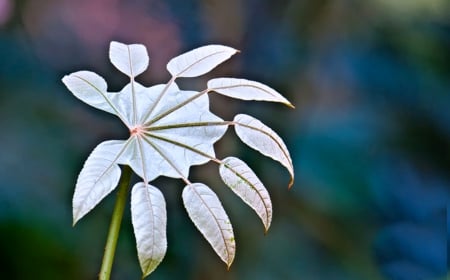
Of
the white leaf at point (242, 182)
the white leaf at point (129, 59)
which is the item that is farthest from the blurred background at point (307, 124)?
the white leaf at point (242, 182)

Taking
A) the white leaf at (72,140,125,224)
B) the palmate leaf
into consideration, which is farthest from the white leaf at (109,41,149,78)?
the white leaf at (72,140,125,224)

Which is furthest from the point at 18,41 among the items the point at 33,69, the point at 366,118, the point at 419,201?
the point at 419,201

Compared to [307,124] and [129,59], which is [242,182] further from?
[307,124]

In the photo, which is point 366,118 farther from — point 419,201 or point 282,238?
point 282,238

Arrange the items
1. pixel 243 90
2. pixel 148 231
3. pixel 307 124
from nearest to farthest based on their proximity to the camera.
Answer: pixel 148 231 → pixel 243 90 → pixel 307 124

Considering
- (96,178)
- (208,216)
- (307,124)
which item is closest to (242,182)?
(208,216)

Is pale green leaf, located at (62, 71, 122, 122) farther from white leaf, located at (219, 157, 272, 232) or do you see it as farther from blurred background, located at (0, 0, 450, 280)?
blurred background, located at (0, 0, 450, 280)
